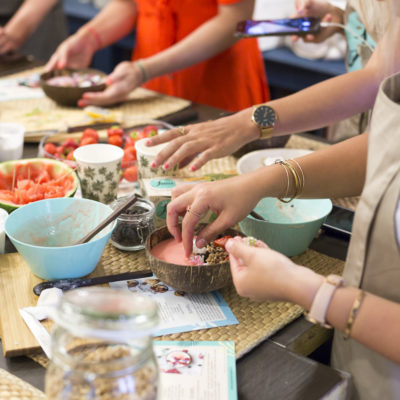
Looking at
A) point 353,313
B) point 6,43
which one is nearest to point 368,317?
point 353,313

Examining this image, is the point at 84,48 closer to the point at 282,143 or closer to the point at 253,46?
the point at 253,46

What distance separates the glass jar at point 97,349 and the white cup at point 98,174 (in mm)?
765

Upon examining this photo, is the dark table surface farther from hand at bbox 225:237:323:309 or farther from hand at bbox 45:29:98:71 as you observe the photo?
hand at bbox 45:29:98:71

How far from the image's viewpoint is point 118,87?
2162 mm

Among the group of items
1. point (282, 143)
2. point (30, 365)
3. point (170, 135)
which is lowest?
point (30, 365)

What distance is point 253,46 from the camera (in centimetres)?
252

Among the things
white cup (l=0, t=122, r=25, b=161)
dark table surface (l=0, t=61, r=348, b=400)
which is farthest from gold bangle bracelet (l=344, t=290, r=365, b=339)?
white cup (l=0, t=122, r=25, b=161)

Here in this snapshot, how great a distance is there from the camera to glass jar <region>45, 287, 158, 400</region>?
60 cm

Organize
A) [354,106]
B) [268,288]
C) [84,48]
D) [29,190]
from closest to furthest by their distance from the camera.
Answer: [268,288], [29,190], [354,106], [84,48]

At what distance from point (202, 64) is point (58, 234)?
1495 mm

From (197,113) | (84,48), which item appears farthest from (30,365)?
(84,48)

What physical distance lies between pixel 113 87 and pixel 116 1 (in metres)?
0.71

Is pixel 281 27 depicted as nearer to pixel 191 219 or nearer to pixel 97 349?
pixel 191 219

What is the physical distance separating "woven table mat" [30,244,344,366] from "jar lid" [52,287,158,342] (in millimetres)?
372
